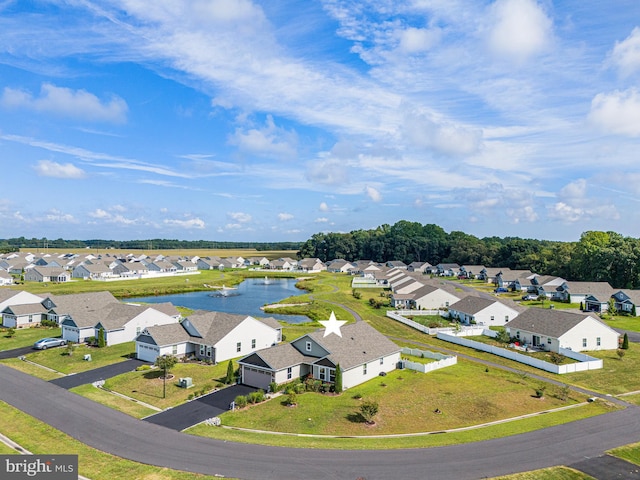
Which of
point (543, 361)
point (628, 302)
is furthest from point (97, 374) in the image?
point (628, 302)

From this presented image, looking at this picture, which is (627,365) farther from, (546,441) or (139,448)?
(139,448)

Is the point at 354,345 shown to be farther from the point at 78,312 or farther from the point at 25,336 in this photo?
the point at 25,336

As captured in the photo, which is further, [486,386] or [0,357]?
[0,357]

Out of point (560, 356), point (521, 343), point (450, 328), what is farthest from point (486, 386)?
point (450, 328)

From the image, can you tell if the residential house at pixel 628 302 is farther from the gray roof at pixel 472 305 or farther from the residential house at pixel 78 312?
the residential house at pixel 78 312

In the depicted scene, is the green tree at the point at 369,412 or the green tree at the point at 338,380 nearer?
the green tree at the point at 369,412

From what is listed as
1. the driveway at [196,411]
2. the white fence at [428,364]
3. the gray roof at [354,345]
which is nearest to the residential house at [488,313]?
the white fence at [428,364]
